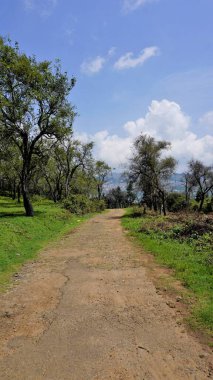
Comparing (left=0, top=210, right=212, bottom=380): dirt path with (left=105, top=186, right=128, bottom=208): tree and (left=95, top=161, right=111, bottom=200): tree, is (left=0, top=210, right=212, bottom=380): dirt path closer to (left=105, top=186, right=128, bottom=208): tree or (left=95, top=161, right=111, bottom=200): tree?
(left=95, top=161, right=111, bottom=200): tree

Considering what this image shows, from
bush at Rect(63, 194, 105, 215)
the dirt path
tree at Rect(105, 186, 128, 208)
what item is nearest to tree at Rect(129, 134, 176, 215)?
bush at Rect(63, 194, 105, 215)

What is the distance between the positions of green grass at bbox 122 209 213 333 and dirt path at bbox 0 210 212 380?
0.68 metres

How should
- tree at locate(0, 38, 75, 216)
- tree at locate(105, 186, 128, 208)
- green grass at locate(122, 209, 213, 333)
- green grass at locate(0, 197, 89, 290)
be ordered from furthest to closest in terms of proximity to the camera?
tree at locate(105, 186, 128, 208)
tree at locate(0, 38, 75, 216)
green grass at locate(0, 197, 89, 290)
green grass at locate(122, 209, 213, 333)

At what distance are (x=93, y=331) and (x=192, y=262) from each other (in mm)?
6941

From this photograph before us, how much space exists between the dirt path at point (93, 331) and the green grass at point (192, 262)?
26.6 inches

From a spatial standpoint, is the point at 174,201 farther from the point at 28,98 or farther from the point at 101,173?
the point at 28,98

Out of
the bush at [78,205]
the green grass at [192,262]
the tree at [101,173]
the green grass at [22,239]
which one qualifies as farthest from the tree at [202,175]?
the green grass at [192,262]

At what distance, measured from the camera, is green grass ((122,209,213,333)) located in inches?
338

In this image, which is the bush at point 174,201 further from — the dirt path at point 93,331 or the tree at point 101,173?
the dirt path at point 93,331

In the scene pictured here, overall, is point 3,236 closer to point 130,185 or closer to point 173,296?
point 173,296

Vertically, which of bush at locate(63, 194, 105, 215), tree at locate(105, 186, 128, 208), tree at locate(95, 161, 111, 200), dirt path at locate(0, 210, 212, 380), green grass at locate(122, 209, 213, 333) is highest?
tree at locate(95, 161, 111, 200)

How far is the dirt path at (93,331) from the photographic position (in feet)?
20.5

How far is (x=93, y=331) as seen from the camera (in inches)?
309

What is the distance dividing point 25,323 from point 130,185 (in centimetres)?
4568
